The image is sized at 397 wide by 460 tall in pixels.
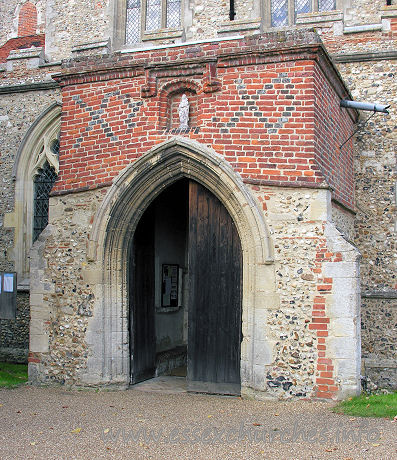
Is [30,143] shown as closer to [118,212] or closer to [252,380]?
[118,212]

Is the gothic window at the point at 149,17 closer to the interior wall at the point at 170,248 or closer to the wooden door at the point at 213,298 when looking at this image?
the interior wall at the point at 170,248

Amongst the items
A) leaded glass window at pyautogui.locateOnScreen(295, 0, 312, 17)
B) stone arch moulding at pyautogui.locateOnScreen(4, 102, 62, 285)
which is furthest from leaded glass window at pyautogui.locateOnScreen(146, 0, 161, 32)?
leaded glass window at pyautogui.locateOnScreen(295, 0, 312, 17)

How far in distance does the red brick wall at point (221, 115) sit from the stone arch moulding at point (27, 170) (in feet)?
11.5

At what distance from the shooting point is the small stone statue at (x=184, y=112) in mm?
7621

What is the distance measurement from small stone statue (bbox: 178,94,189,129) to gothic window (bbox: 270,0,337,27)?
4.22 m

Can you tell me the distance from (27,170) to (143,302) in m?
4.94

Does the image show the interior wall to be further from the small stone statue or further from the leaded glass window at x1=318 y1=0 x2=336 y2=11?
the leaded glass window at x1=318 y1=0 x2=336 y2=11

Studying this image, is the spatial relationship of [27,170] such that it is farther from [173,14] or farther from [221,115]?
[221,115]

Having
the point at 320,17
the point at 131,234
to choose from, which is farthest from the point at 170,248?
the point at 320,17

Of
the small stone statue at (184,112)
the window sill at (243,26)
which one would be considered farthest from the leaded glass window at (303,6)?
the small stone statue at (184,112)

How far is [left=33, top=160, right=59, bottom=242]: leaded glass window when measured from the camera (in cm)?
1184

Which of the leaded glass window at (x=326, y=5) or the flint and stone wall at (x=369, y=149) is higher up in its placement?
the leaded glass window at (x=326, y=5)

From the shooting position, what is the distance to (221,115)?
7398 millimetres

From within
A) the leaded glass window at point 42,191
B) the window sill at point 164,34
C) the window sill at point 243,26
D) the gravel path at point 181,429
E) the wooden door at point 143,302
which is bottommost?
the gravel path at point 181,429
